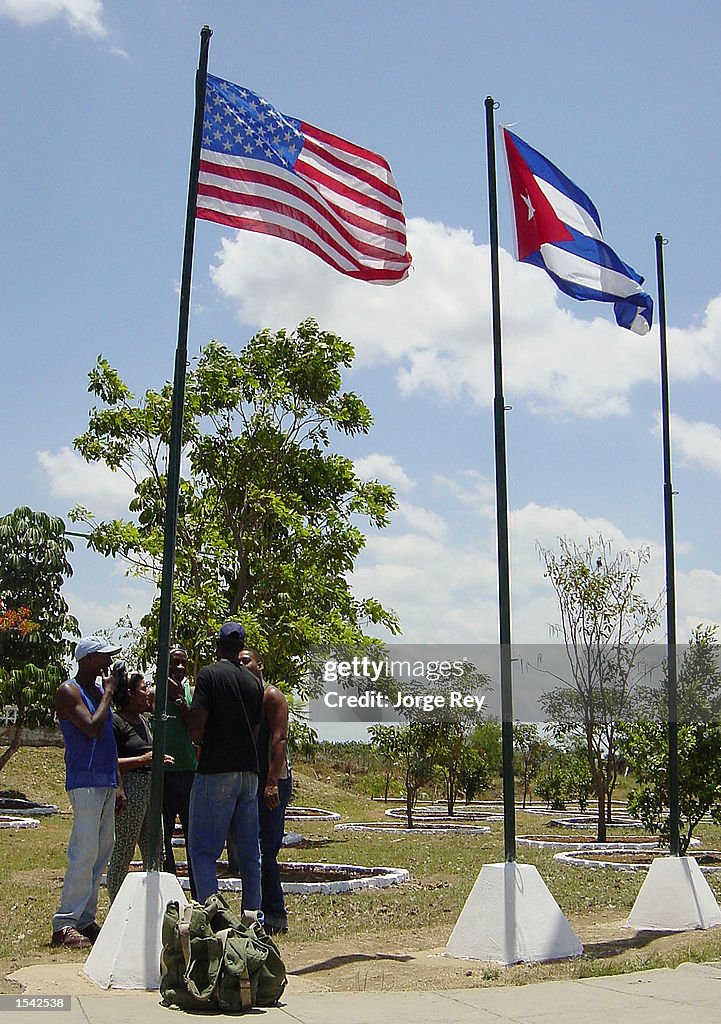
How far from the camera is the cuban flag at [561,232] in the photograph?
9.41 m

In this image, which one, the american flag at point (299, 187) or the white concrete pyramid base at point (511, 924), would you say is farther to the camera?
the american flag at point (299, 187)

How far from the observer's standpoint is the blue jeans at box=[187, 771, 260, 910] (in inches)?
284

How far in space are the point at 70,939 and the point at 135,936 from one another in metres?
1.24

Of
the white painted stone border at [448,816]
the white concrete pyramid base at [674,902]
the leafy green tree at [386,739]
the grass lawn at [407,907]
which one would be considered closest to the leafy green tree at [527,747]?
the white painted stone border at [448,816]

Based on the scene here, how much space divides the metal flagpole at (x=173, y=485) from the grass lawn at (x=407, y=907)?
4.00 feet

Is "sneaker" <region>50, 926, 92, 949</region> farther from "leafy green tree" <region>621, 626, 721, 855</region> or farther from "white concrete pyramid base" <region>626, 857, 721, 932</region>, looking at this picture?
"leafy green tree" <region>621, 626, 721, 855</region>

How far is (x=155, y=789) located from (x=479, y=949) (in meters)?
2.54

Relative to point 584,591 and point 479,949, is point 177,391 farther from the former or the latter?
point 584,591

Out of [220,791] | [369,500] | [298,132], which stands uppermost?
[298,132]

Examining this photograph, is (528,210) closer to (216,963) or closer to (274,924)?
(274,924)

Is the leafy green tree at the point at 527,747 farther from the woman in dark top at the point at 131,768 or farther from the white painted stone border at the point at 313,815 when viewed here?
the woman in dark top at the point at 131,768

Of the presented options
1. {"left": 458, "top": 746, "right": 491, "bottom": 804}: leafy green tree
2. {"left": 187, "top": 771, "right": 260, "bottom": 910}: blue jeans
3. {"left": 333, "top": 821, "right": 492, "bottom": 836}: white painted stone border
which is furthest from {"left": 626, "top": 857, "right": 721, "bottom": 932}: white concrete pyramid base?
{"left": 458, "top": 746, "right": 491, "bottom": 804}: leafy green tree

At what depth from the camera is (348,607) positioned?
16594 mm

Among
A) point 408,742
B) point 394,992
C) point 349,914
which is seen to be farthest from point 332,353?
point 408,742
